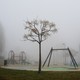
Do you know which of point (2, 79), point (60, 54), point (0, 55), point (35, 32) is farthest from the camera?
point (60, 54)

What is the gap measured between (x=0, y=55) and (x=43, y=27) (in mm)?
12770

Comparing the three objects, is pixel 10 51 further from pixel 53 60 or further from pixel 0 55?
pixel 53 60

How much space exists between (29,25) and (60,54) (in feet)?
49.2

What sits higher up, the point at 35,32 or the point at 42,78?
the point at 35,32

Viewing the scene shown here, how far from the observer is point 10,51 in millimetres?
27938

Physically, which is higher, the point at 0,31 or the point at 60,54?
the point at 0,31

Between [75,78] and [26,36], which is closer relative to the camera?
[75,78]

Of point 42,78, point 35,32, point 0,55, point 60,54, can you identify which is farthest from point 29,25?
point 60,54

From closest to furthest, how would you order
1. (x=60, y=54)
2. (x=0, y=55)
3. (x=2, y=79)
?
(x=2, y=79), (x=0, y=55), (x=60, y=54)

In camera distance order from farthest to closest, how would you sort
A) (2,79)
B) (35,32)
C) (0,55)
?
(0,55), (35,32), (2,79)

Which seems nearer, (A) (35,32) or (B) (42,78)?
(B) (42,78)

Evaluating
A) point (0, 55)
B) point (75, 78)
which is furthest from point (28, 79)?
point (0, 55)

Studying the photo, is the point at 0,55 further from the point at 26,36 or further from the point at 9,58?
the point at 26,36

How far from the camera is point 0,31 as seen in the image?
28531 millimetres
